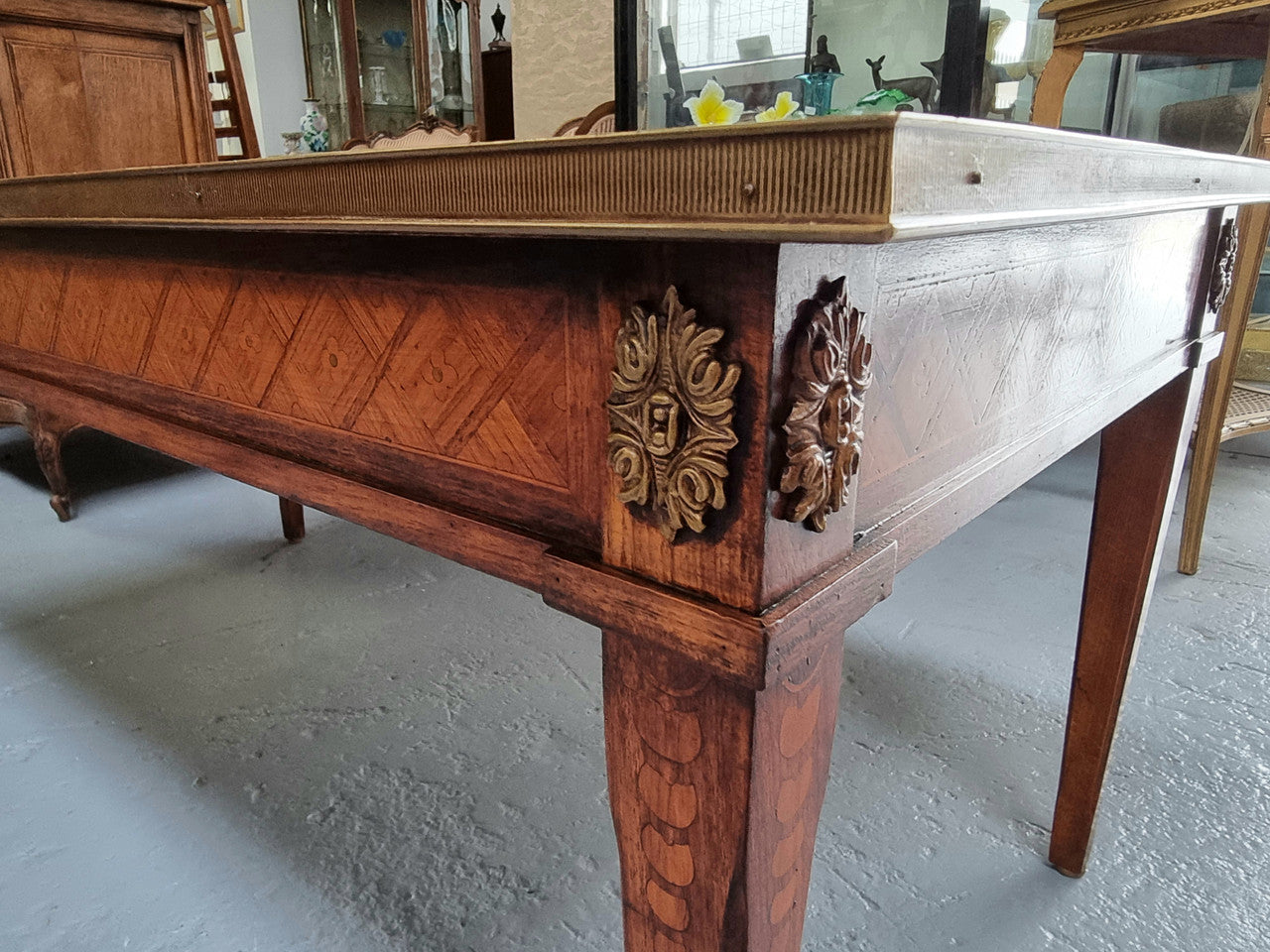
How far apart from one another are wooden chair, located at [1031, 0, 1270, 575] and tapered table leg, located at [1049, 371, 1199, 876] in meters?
0.76

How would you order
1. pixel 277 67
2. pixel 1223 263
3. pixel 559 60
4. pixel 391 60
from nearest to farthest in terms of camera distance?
pixel 1223 263 → pixel 559 60 → pixel 391 60 → pixel 277 67

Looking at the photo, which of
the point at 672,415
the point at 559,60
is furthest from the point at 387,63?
the point at 672,415

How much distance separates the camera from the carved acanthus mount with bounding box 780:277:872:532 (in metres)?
0.36

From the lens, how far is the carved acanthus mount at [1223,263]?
953mm

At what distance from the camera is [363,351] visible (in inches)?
23.3

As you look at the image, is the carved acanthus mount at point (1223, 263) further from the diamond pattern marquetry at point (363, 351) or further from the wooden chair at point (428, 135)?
the wooden chair at point (428, 135)

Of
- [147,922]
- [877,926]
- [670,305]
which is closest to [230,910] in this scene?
[147,922]

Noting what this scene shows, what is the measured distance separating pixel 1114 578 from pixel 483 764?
2.87ft

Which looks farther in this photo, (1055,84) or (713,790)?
(1055,84)

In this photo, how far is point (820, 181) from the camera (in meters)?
0.28

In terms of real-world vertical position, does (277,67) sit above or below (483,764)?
above

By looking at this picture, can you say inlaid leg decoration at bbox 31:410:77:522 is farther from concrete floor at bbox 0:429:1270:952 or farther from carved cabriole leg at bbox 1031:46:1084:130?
carved cabriole leg at bbox 1031:46:1084:130

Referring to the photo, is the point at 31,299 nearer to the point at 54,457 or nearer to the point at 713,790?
the point at 713,790

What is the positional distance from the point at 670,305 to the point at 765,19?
3.14 m
